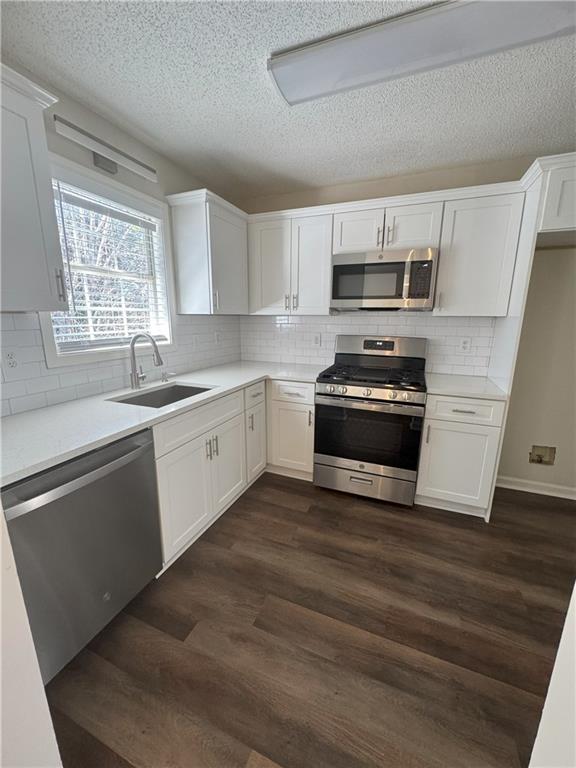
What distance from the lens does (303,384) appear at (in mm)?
2561

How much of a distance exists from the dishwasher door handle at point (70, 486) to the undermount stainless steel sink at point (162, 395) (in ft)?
2.08

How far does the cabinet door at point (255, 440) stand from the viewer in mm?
2516

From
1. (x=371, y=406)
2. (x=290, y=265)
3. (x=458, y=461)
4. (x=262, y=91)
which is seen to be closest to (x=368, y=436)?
(x=371, y=406)

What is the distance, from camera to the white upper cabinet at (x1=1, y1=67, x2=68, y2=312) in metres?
1.18

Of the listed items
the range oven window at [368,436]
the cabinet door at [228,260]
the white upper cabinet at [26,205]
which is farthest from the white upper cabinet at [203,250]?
the range oven window at [368,436]

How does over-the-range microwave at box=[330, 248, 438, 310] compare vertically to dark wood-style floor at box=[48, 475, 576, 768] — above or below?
above

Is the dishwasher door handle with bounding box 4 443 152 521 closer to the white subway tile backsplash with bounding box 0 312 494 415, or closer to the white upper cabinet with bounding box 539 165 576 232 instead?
the white subway tile backsplash with bounding box 0 312 494 415

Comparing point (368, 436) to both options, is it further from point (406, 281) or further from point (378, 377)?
point (406, 281)

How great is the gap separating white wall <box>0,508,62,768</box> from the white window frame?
4.41 feet

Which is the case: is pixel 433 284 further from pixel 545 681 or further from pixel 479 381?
pixel 545 681

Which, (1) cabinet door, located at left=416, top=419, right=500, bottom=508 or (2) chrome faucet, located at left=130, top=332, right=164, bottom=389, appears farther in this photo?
(1) cabinet door, located at left=416, top=419, right=500, bottom=508

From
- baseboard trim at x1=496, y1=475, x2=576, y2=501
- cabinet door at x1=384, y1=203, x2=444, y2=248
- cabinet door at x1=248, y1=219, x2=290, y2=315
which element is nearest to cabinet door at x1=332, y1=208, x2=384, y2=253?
cabinet door at x1=384, y1=203, x2=444, y2=248

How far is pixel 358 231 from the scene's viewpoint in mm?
2527

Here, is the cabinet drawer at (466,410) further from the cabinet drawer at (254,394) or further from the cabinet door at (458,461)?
the cabinet drawer at (254,394)
